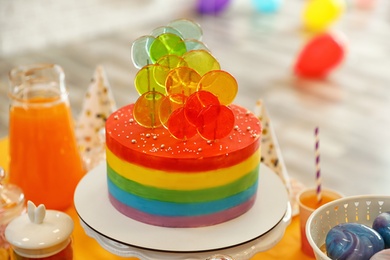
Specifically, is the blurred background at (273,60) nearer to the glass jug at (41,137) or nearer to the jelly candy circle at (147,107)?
the glass jug at (41,137)

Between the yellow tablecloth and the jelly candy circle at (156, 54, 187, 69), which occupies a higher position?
the jelly candy circle at (156, 54, 187, 69)

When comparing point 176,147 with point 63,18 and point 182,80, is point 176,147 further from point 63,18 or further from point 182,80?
point 63,18

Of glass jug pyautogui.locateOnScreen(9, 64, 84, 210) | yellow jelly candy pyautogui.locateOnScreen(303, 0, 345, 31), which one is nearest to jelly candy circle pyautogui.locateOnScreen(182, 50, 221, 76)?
glass jug pyautogui.locateOnScreen(9, 64, 84, 210)

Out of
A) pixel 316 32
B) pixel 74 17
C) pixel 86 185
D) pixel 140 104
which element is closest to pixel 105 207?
pixel 86 185

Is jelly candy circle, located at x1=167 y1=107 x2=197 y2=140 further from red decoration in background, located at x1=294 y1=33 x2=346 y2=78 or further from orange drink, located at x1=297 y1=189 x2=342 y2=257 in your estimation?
red decoration in background, located at x1=294 y1=33 x2=346 y2=78

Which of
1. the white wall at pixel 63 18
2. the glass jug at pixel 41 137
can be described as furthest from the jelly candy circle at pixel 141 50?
the white wall at pixel 63 18

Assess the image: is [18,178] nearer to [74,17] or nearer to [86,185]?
[86,185]
